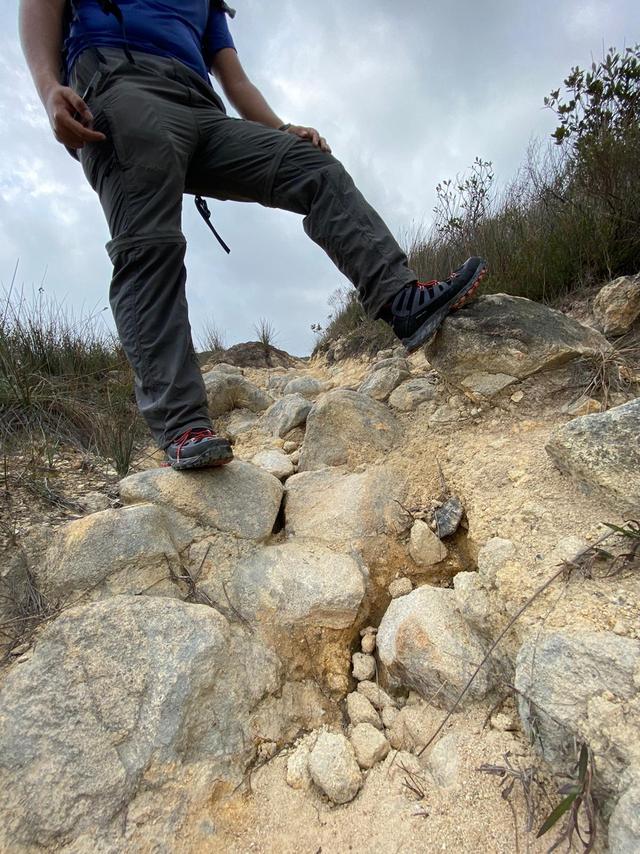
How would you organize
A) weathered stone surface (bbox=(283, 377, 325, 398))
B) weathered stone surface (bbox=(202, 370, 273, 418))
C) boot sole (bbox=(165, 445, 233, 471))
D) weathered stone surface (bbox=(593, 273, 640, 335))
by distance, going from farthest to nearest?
1. weathered stone surface (bbox=(283, 377, 325, 398))
2. weathered stone surface (bbox=(202, 370, 273, 418))
3. weathered stone surface (bbox=(593, 273, 640, 335))
4. boot sole (bbox=(165, 445, 233, 471))

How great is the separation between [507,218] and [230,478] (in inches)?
121

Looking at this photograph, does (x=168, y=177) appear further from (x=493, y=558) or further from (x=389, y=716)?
(x=389, y=716)

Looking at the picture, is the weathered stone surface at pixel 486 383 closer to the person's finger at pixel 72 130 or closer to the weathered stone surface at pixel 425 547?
the weathered stone surface at pixel 425 547

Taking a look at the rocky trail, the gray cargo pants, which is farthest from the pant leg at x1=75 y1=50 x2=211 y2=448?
the rocky trail

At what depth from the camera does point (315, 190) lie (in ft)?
5.31

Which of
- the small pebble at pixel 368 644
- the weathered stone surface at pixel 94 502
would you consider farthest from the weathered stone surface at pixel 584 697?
the weathered stone surface at pixel 94 502

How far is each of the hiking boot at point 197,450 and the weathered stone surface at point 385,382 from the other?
0.91 metres

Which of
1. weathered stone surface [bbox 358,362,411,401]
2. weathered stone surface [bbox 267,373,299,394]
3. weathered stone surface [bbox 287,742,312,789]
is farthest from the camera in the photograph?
weathered stone surface [bbox 267,373,299,394]

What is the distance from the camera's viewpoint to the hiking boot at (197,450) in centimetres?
143

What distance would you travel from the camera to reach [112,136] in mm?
1426

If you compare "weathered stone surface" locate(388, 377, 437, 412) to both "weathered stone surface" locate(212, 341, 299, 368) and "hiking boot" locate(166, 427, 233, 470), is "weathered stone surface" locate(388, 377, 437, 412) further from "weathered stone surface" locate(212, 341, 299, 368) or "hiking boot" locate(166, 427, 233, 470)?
"weathered stone surface" locate(212, 341, 299, 368)

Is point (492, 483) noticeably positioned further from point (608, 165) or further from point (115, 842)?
point (608, 165)

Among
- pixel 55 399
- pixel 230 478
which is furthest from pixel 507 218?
pixel 55 399

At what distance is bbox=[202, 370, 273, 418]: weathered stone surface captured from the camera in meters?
2.85
